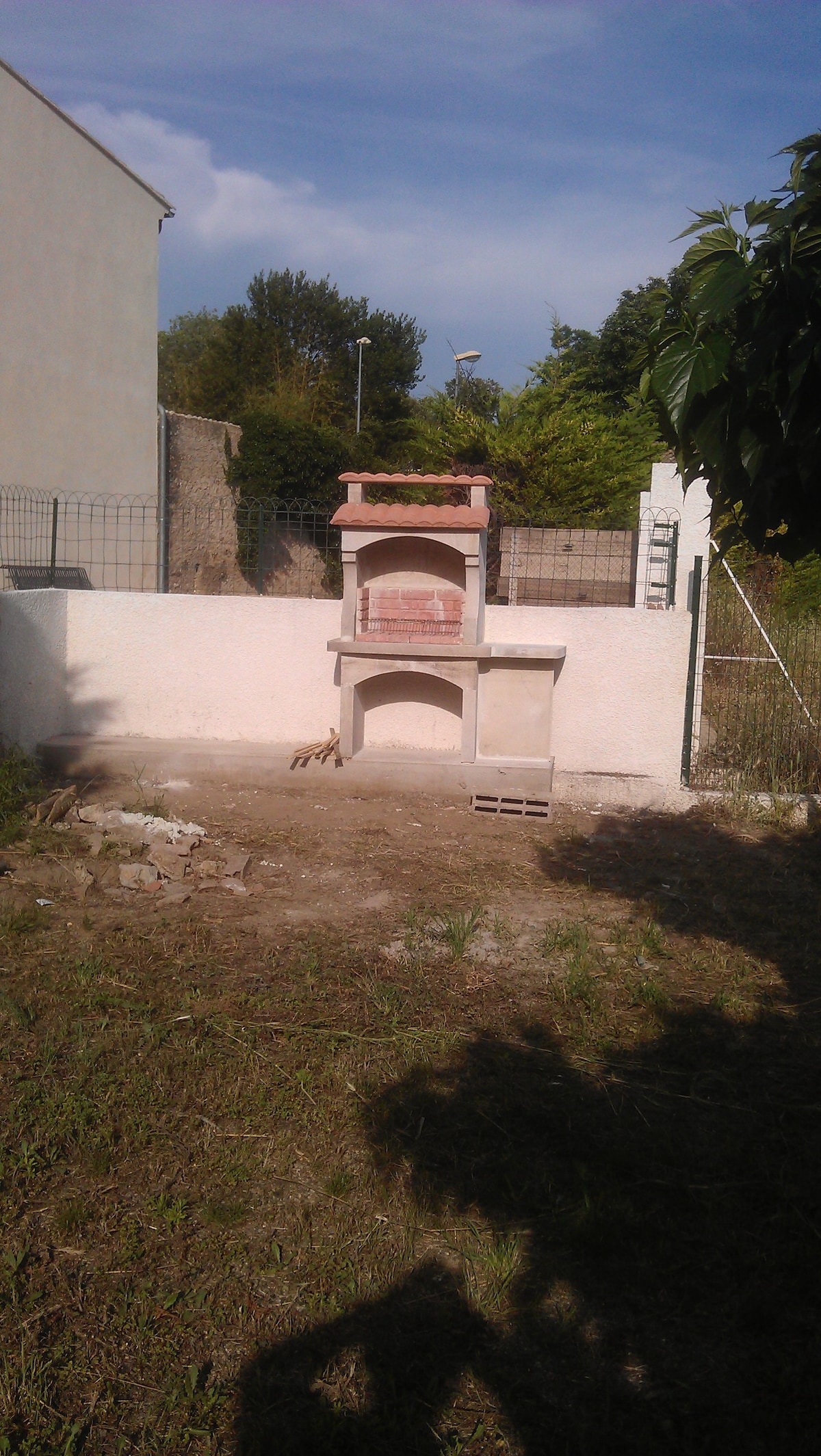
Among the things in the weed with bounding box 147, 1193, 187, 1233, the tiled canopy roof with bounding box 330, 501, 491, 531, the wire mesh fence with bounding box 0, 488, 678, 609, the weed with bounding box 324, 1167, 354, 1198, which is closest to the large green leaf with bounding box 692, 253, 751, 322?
the weed with bounding box 324, 1167, 354, 1198

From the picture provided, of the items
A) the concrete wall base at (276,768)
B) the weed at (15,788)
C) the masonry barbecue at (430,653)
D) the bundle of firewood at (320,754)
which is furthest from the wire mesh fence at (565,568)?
the weed at (15,788)

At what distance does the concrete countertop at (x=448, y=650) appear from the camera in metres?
8.27

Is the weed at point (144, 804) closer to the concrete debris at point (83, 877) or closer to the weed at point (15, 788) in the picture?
the weed at point (15, 788)

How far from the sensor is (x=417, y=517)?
836 cm

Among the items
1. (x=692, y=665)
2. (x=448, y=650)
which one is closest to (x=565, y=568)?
(x=692, y=665)

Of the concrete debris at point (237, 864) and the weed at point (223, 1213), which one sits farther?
the concrete debris at point (237, 864)

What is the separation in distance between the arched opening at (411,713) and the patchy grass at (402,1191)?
12.0 ft

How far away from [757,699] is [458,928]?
4.08m

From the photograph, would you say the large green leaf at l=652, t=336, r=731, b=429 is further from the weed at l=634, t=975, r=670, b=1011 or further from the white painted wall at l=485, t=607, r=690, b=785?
the white painted wall at l=485, t=607, r=690, b=785

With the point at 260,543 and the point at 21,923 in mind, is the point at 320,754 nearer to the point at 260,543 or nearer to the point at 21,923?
the point at 260,543

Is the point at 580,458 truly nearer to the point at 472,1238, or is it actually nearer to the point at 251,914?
the point at 251,914

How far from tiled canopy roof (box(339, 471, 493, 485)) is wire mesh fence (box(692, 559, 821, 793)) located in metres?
2.12

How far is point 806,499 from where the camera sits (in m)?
2.54

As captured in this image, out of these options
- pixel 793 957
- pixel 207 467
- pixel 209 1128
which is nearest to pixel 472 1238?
pixel 209 1128
